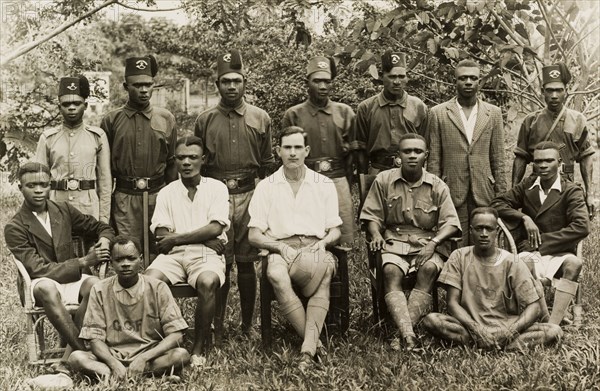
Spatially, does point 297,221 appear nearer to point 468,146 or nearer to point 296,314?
point 296,314

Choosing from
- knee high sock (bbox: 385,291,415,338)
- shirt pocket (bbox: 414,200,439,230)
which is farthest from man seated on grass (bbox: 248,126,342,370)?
shirt pocket (bbox: 414,200,439,230)

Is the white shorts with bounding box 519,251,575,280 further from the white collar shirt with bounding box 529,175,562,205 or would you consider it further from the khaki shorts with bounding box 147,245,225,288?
the khaki shorts with bounding box 147,245,225,288

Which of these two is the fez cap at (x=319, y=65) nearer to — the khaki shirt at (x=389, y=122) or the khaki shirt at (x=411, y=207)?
the khaki shirt at (x=389, y=122)

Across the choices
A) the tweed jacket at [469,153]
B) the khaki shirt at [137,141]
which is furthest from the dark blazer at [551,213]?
the khaki shirt at [137,141]

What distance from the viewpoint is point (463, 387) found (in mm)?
4219

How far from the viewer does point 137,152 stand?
18.4 feet

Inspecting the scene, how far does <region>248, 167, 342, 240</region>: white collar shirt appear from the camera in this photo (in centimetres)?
526

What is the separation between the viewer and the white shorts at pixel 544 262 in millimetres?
5328

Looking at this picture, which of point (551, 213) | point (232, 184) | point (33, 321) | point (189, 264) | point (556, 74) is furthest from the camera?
point (556, 74)

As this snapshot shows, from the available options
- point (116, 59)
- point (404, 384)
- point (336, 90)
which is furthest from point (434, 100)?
point (116, 59)

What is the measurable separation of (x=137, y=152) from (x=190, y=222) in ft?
2.52

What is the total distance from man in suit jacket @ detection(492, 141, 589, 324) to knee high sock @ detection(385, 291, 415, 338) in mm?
1037

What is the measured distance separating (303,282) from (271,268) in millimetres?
239

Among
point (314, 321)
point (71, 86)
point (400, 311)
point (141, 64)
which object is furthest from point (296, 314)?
point (71, 86)
